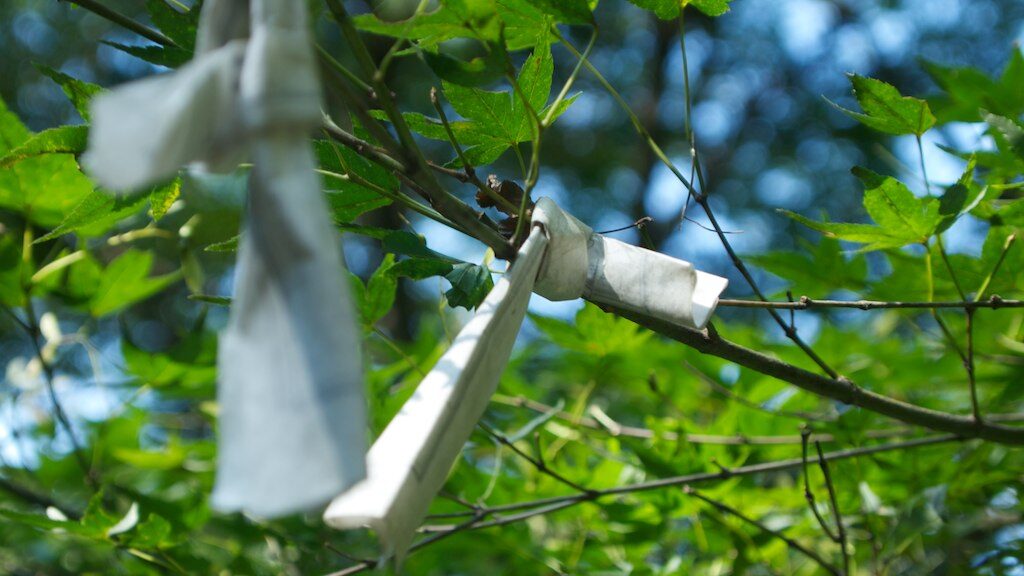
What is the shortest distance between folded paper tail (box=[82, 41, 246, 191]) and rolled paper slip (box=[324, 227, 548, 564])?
4.1 inches

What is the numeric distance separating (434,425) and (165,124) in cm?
13

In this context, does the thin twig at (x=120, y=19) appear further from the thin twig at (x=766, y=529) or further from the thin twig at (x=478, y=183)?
the thin twig at (x=766, y=529)

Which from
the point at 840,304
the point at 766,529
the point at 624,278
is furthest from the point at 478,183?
the point at 766,529

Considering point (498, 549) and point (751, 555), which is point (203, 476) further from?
point (751, 555)

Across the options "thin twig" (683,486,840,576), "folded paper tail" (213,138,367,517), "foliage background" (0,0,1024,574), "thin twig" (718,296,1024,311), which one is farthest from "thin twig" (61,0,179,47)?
"thin twig" (683,486,840,576)

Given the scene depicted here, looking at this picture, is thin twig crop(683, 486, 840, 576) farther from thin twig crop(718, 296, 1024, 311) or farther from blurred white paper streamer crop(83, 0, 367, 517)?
blurred white paper streamer crop(83, 0, 367, 517)

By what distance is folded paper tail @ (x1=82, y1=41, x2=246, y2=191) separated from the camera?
9.4 inches

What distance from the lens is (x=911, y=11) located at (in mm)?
3035

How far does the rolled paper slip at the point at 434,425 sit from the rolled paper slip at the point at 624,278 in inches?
0.8

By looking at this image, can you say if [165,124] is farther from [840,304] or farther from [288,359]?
[840,304]

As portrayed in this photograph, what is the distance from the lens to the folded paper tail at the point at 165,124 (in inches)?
9.4

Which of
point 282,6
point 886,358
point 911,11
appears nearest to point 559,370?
point 886,358

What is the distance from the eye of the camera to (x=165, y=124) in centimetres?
24

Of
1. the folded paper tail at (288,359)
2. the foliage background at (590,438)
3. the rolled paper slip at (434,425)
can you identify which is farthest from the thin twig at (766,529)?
the folded paper tail at (288,359)
